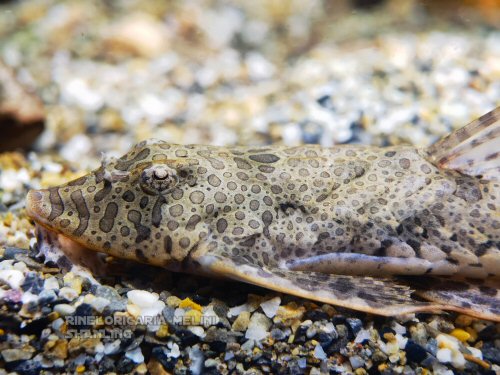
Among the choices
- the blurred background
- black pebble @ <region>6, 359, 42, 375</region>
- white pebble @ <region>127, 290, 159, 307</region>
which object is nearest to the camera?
black pebble @ <region>6, 359, 42, 375</region>

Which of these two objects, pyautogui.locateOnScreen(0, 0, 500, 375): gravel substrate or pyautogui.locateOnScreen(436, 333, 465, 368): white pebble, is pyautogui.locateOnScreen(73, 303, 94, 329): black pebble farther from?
pyautogui.locateOnScreen(436, 333, 465, 368): white pebble

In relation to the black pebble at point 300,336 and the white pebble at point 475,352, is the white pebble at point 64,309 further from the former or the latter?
the white pebble at point 475,352

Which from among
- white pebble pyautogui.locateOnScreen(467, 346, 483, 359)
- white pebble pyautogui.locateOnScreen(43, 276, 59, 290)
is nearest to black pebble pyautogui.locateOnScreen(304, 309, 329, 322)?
white pebble pyautogui.locateOnScreen(467, 346, 483, 359)

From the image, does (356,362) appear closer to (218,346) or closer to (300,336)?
(300,336)

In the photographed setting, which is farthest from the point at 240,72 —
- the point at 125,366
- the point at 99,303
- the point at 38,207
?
the point at 125,366

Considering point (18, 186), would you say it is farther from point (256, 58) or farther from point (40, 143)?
point (256, 58)

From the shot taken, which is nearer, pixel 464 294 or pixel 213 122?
pixel 464 294
